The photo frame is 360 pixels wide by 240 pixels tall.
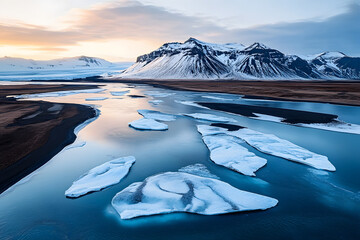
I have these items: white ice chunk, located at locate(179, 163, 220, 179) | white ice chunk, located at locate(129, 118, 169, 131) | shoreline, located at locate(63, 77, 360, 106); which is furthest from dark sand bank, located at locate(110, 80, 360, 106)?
white ice chunk, located at locate(179, 163, 220, 179)

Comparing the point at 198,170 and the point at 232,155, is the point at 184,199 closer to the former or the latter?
the point at 198,170

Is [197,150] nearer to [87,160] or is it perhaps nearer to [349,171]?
[87,160]

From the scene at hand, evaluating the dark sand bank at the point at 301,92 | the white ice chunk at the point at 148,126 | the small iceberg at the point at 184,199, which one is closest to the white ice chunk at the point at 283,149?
the small iceberg at the point at 184,199

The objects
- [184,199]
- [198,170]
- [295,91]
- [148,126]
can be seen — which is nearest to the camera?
[184,199]

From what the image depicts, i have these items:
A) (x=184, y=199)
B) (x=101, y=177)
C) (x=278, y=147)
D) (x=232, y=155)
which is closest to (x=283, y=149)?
(x=278, y=147)

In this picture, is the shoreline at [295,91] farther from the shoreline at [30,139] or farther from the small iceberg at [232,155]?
the shoreline at [30,139]
